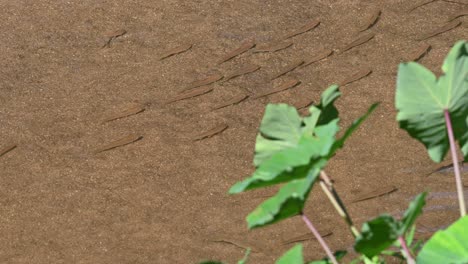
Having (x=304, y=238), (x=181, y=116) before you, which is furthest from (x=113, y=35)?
(x=304, y=238)

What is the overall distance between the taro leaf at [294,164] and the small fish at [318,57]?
3372 mm

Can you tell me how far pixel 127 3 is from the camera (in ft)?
16.1

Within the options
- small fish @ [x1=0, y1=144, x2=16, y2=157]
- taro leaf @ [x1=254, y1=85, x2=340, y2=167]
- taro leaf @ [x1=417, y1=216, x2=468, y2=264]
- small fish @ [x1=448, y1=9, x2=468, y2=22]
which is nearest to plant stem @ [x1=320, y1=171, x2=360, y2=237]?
taro leaf @ [x1=254, y1=85, x2=340, y2=167]

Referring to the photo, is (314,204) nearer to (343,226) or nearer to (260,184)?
(343,226)

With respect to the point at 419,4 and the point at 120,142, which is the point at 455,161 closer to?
the point at 120,142

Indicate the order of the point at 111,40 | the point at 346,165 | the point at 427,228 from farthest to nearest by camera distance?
1. the point at 111,40
2. the point at 346,165
3. the point at 427,228

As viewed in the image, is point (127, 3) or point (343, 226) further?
point (127, 3)

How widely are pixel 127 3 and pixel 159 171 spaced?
1.28 meters

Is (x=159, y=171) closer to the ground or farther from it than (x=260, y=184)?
closer to the ground

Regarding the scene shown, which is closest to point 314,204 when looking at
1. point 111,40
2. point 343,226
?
point 343,226

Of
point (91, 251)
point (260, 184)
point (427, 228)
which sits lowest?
point (91, 251)

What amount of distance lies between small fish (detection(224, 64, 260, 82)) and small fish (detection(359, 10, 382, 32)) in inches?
23.7

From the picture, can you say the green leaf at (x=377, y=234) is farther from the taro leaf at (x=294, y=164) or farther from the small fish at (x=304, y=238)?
the small fish at (x=304, y=238)

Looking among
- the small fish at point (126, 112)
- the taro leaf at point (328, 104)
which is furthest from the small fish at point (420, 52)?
the taro leaf at point (328, 104)
